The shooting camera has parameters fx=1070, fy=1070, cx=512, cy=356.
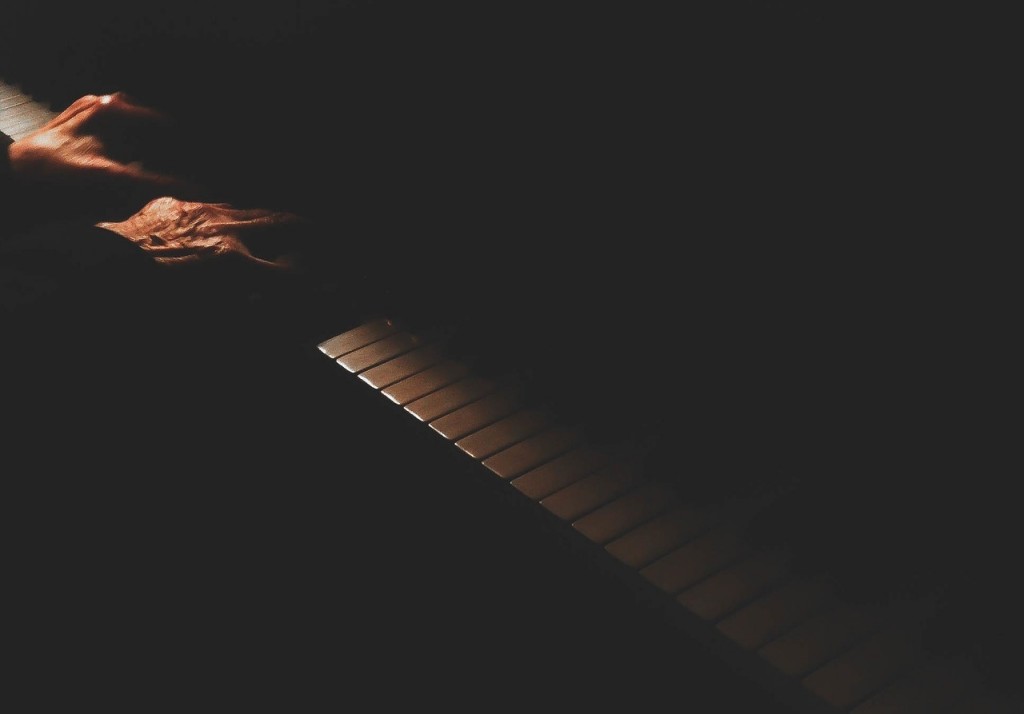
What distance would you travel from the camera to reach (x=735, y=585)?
5.25ft

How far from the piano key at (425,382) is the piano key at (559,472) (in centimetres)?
38

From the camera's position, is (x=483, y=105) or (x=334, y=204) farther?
(x=334, y=204)

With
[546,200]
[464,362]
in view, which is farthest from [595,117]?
[464,362]

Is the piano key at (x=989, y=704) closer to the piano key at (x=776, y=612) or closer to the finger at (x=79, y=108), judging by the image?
the piano key at (x=776, y=612)

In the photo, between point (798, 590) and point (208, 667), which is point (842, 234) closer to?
point (798, 590)

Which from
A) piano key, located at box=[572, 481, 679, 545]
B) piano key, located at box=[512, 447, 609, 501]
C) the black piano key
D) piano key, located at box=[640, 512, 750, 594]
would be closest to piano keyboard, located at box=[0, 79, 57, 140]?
piano key, located at box=[512, 447, 609, 501]

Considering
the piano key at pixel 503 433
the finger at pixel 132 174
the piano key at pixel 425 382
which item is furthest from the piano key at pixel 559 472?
the finger at pixel 132 174

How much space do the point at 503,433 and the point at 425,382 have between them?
275mm

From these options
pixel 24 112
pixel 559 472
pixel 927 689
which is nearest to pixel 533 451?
pixel 559 472

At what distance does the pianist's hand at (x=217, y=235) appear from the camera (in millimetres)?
2605

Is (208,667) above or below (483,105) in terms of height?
below

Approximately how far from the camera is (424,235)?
8.61ft

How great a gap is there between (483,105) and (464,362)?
2.01ft

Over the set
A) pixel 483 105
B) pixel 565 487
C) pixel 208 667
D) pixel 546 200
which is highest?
pixel 483 105
